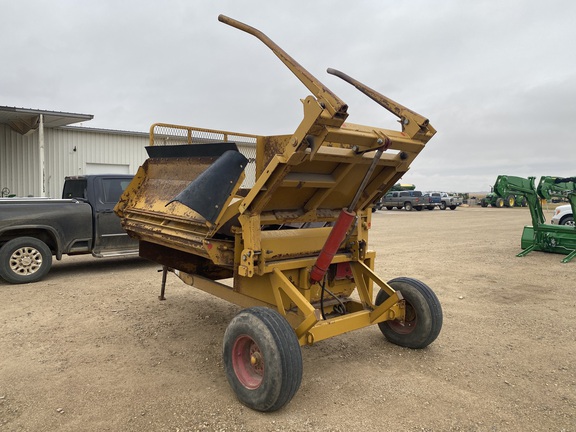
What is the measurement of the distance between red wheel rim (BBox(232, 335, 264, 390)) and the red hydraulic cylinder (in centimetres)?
85

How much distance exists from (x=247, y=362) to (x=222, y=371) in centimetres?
52

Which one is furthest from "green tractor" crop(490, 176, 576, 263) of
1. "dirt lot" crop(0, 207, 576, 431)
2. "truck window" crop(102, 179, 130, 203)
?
"truck window" crop(102, 179, 130, 203)

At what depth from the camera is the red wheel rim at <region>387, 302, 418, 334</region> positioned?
14.0 ft

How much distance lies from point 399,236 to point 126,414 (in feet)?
41.7

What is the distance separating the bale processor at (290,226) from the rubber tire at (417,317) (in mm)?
11

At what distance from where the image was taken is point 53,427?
2.88 metres

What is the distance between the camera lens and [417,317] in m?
4.18

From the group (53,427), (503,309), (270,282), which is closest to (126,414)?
(53,427)

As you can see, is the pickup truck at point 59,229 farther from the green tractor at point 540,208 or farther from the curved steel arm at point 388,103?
the green tractor at point 540,208

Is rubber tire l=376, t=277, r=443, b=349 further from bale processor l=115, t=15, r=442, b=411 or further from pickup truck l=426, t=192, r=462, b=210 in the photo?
pickup truck l=426, t=192, r=462, b=210

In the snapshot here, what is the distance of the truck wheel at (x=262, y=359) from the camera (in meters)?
2.97

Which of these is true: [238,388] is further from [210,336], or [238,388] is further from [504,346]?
[504,346]

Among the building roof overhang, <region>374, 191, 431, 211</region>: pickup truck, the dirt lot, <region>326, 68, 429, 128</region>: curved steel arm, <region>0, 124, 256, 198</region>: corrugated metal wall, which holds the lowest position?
the dirt lot

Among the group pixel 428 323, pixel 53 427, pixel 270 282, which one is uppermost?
pixel 270 282
